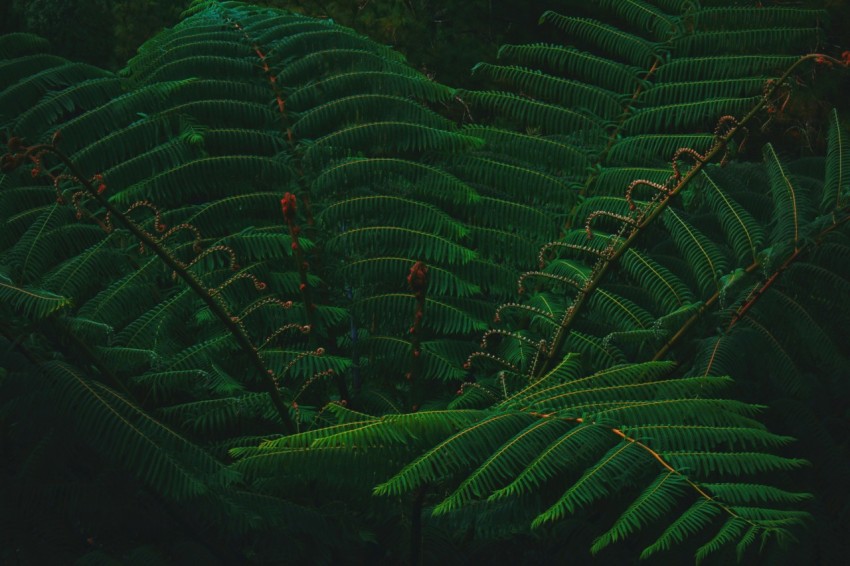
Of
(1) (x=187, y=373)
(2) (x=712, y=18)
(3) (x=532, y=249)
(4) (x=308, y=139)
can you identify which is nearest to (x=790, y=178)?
(3) (x=532, y=249)

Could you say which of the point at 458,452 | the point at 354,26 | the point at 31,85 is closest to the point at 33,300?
the point at 458,452

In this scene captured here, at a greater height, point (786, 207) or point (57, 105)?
point (786, 207)

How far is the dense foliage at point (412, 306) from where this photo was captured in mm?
1445

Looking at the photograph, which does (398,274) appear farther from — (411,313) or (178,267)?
(178,267)

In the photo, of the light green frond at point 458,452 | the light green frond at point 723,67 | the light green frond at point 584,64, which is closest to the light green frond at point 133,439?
the light green frond at point 458,452

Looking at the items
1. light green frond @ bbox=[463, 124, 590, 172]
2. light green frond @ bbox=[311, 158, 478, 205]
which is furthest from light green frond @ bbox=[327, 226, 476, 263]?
light green frond @ bbox=[463, 124, 590, 172]

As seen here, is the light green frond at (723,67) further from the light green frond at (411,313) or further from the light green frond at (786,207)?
the light green frond at (411,313)

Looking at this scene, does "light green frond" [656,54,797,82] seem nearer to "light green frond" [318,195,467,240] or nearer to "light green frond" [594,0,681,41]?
"light green frond" [594,0,681,41]

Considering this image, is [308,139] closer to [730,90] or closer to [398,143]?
[398,143]

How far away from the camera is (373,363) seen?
6.98 ft

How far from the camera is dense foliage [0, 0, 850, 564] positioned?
1.45 m

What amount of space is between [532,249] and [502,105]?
444 mm

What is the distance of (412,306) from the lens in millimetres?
2156

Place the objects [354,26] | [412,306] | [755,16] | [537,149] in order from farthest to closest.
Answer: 1. [354,26]
2. [755,16]
3. [537,149]
4. [412,306]
